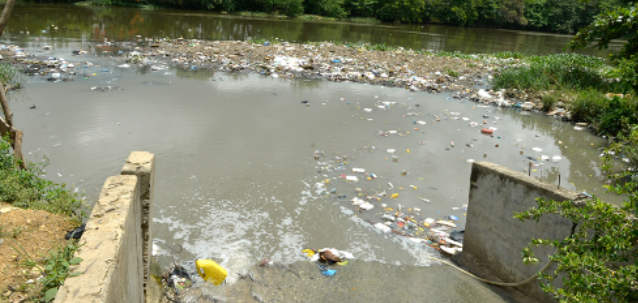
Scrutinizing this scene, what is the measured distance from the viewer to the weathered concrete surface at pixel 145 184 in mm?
2648

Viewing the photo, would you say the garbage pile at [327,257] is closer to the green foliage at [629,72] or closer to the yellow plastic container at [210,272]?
the yellow plastic container at [210,272]

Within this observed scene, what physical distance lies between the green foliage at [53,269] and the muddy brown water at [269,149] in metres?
1.34

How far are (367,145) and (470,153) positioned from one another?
1.51 metres

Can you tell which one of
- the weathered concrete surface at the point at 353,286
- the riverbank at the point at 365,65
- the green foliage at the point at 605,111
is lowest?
the weathered concrete surface at the point at 353,286

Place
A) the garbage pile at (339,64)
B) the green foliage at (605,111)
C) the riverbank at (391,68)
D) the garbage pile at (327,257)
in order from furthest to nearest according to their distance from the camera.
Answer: the garbage pile at (339,64), the riverbank at (391,68), the green foliage at (605,111), the garbage pile at (327,257)

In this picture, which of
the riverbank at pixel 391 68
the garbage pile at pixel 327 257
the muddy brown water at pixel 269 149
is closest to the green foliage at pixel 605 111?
the riverbank at pixel 391 68

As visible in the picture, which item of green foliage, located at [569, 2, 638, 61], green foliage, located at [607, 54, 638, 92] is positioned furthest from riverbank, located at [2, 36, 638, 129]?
green foliage, located at [569, 2, 638, 61]

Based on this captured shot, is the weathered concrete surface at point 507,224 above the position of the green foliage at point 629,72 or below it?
below

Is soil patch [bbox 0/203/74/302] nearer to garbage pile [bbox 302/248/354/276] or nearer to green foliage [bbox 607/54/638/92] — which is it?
garbage pile [bbox 302/248/354/276]

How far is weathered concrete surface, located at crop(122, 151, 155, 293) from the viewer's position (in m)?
2.65

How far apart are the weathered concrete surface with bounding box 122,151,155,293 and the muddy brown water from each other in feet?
2.10

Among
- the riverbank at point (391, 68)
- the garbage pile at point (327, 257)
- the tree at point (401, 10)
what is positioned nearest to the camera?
the garbage pile at point (327, 257)

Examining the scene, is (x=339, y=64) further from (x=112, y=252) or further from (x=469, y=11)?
(x=469, y=11)

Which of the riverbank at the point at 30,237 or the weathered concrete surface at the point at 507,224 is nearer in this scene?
the riverbank at the point at 30,237
